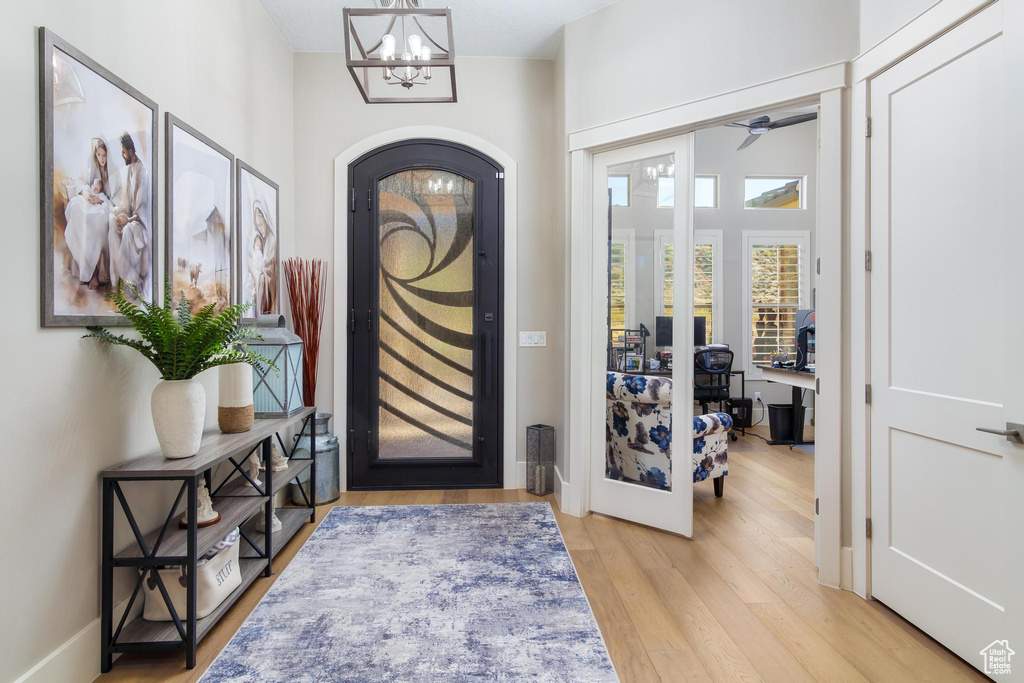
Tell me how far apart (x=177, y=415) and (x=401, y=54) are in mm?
1968

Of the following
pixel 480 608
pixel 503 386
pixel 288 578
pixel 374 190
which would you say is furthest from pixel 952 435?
pixel 374 190

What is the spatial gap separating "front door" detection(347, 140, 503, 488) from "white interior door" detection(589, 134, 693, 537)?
2.82 feet

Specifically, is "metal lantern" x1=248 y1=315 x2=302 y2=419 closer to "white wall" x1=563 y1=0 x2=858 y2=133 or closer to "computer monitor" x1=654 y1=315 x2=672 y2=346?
"computer monitor" x1=654 y1=315 x2=672 y2=346

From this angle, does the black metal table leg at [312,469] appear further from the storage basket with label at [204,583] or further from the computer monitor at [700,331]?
the computer monitor at [700,331]

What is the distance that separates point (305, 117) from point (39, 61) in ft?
7.71

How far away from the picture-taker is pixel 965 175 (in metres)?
1.89

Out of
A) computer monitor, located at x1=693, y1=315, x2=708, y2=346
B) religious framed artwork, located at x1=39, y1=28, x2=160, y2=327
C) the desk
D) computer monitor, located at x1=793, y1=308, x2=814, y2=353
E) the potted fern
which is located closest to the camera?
religious framed artwork, located at x1=39, y1=28, x2=160, y2=327

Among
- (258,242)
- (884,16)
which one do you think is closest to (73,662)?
(258,242)

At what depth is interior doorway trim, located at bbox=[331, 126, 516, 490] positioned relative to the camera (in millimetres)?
3777

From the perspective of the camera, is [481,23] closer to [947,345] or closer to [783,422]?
[947,345]

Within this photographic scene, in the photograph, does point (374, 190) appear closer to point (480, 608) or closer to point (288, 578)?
point (288, 578)

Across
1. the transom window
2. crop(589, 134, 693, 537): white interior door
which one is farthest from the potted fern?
the transom window

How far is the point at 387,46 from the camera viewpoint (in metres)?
1.99

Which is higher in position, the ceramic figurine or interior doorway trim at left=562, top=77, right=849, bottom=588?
interior doorway trim at left=562, top=77, right=849, bottom=588
